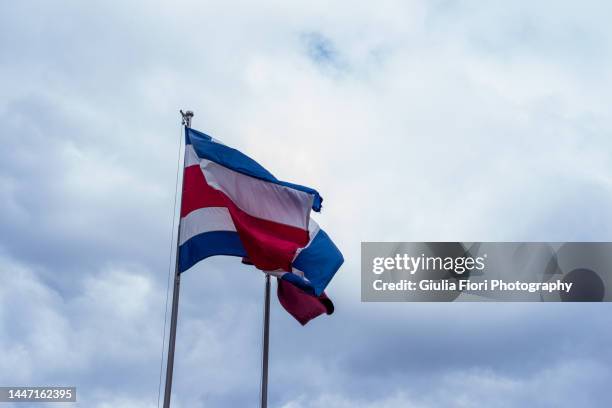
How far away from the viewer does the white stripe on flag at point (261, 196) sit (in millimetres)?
26938

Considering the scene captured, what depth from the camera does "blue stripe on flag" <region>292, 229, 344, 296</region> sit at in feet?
86.8

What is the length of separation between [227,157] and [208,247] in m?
2.79

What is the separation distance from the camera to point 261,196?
89.5ft

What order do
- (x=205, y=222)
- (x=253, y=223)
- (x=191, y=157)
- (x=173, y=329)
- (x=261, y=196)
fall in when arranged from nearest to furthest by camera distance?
(x=173, y=329), (x=205, y=222), (x=253, y=223), (x=191, y=157), (x=261, y=196)

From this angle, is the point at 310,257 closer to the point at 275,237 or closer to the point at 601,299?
the point at 275,237

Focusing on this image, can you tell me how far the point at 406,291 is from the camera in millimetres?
42312

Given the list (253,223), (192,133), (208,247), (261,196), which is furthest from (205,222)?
(192,133)

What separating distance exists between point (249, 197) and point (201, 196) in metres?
1.45

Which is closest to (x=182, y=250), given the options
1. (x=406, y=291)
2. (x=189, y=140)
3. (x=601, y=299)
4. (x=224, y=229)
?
(x=224, y=229)

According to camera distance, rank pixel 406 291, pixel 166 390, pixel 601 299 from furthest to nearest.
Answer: pixel 601 299
pixel 406 291
pixel 166 390

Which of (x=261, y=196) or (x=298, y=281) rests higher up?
(x=261, y=196)

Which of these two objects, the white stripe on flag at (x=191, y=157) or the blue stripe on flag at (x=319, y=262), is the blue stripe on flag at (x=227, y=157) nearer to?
the white stripe on flag at (x=191, y=157)

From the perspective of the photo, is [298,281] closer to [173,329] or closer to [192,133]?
[173,329]

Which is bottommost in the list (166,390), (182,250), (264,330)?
(166,390)
